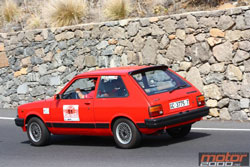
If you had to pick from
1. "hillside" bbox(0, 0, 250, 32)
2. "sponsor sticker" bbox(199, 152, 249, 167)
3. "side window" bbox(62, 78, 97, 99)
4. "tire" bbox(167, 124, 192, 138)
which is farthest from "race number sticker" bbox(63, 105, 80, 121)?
"hillside" bbox(0, 0, 250, 32)

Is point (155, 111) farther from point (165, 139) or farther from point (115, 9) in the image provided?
point (115, 9)

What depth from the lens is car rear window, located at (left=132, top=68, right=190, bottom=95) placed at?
31.6 feet

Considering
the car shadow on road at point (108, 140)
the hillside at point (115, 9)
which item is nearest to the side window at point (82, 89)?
the car shadow on road at point (108, 140)

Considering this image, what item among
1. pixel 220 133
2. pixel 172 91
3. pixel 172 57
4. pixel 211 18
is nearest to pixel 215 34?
pixel 211 18

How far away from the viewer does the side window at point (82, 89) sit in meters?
10.2

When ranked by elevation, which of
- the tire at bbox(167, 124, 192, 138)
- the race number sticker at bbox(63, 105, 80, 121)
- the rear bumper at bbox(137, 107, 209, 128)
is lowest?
the tire at bbox(167, 124, 192, 138)

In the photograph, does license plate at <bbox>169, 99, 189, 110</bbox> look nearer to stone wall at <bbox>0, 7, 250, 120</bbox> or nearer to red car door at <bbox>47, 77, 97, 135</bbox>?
red car door at <bbox>47, 77, 97, 135</bbox>

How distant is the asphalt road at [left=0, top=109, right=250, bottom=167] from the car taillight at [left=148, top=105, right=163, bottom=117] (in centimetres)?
66

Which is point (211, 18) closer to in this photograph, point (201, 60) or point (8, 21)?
point (201, 60)

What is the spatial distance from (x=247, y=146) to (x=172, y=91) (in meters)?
1.68

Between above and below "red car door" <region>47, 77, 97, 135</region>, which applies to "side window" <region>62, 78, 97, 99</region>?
above

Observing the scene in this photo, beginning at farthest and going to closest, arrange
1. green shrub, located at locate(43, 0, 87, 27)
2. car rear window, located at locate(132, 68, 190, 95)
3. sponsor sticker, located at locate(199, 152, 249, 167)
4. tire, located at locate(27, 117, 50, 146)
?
green shrub, located at locate(43, 0, 87, 27)
tire, located at locate(27, 117, 50, 146)
car rear window, located at locate(132, 68, 190, 95)
sponsor sticker, located at locate(199, 152, 249, 167)

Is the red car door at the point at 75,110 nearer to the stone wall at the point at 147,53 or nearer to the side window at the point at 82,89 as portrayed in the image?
the side window at the point at 82,89

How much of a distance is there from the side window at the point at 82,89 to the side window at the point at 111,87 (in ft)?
0.73
